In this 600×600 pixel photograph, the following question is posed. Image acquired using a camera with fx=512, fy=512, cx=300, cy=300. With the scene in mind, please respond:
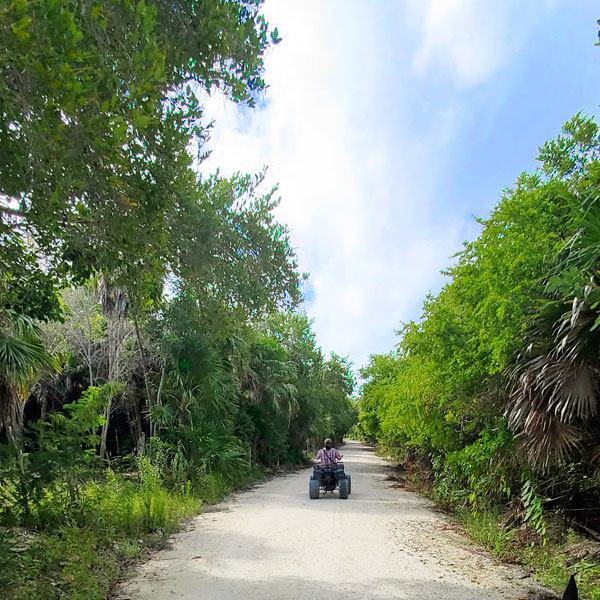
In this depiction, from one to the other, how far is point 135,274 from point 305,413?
24184mm

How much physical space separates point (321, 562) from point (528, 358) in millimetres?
3825

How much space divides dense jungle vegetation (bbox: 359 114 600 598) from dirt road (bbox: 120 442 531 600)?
3.55ft

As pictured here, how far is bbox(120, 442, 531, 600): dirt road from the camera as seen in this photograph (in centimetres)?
549

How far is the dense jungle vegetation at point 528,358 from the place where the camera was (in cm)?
562

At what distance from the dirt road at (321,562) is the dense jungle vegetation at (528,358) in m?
1.08

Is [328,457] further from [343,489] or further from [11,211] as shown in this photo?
[11,211]

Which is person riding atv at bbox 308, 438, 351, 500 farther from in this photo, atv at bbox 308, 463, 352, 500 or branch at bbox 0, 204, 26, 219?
branch at bbox 0, 204, 26, 219

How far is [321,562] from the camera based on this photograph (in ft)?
21.9

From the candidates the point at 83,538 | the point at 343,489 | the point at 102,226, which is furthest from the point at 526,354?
the point at 343,489

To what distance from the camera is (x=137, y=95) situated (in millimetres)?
3812

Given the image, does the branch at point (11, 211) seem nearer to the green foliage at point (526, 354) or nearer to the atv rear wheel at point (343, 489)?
the green foliage at point (526, 354)

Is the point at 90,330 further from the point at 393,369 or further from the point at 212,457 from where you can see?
the point at 393,369

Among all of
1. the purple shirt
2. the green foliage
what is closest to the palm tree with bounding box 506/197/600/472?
the green foliage

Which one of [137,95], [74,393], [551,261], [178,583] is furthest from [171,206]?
[74,393]
